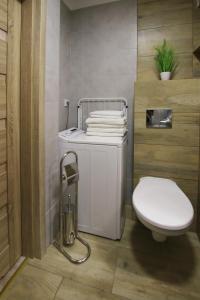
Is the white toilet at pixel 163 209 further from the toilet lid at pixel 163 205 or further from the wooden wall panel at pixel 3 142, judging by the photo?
the wooden wall panel at pixel 3 142

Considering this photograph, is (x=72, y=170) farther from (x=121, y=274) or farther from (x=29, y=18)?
(x=29, y=18)

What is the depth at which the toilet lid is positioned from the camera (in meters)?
1.07

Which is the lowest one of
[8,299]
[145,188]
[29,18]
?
[8,299]

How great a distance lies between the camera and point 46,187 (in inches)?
55.9

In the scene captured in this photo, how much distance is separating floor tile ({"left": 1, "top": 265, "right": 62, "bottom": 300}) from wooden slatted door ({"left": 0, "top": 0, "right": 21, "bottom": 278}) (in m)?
0.11

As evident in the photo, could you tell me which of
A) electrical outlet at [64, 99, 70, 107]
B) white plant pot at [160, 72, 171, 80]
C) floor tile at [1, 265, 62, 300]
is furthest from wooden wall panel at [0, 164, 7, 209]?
white plant pot at [160, 72, 171, 80]

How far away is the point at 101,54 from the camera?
6.57ft

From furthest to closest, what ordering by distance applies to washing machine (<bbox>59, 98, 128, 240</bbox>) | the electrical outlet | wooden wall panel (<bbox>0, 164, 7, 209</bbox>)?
the electrical outlet → washing machine (<bbox>59, 98, 128, 240</bbox>) → wooden wall panel (<bbox>0, 164, 7, 209</bbox>)

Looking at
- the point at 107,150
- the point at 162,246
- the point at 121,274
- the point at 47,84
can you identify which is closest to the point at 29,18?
the point at 47,84

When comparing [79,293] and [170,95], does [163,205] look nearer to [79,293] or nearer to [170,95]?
[79,293]

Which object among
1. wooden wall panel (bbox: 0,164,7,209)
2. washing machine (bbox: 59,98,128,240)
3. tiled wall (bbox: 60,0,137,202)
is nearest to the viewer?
wooden wall panel (bbox: 0,164,7,209)

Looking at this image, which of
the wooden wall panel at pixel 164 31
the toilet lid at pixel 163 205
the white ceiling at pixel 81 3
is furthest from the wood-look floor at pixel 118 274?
the white ceiling at pixel 81 3

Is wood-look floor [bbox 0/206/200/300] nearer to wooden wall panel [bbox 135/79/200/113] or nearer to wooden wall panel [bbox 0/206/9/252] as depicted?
wooden wall panel [bbox 0/206/9/252]

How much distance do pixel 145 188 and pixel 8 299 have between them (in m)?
1.10
